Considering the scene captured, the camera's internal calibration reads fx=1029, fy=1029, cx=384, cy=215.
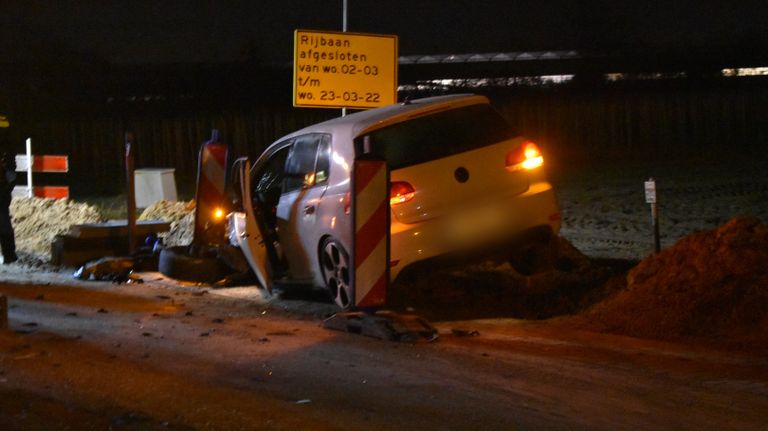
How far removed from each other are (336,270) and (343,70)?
518 centimetres

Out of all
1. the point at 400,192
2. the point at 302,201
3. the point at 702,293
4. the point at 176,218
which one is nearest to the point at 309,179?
the point at 302,201

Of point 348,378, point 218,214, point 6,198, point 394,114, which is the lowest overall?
point 348,378

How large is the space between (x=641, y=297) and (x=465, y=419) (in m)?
3.43

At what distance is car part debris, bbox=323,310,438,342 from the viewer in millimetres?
8000

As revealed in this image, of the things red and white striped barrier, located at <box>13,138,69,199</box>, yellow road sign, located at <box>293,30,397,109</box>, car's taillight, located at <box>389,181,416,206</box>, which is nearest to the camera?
car's taillight, located at <box>389,181,416,206</box>

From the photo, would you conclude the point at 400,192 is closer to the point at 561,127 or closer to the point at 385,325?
the point at 385,325

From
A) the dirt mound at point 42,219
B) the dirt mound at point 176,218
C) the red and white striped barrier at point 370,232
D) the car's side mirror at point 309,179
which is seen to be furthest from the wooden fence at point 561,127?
the red and white striped barrier at point 370,232

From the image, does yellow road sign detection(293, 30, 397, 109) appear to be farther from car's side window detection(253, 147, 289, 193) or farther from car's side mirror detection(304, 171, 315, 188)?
car's side mirror detection(304, 171, 315, 188)

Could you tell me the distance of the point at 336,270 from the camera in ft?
30.2

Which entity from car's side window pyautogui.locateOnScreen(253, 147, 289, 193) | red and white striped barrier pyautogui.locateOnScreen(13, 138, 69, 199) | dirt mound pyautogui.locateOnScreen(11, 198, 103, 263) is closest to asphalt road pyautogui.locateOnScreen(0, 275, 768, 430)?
car's side window pyautogui.locateOnScreen(253, 147, 289, 193)

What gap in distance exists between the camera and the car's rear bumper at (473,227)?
8.73 m

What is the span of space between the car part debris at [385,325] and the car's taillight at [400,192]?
0.95 m

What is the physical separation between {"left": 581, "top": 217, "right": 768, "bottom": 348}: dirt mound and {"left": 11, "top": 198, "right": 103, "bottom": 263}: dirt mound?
940 cm

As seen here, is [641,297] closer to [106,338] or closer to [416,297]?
[416,297]
